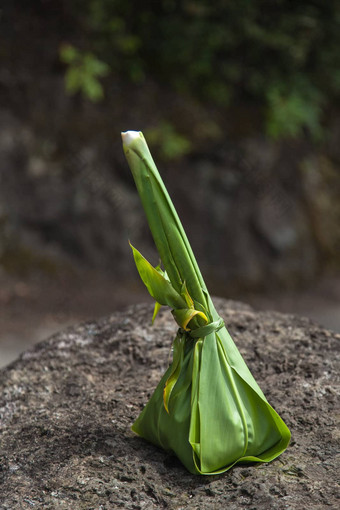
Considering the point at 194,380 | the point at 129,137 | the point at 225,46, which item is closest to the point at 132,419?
the point at 194,380

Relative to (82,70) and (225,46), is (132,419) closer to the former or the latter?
(82,70)

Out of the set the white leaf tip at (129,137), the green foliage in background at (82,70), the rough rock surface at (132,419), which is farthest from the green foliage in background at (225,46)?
the white leaf tip at (129,137)

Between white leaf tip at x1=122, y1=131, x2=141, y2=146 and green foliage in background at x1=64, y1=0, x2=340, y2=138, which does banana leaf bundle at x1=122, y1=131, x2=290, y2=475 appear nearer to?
white leaf tip at x1=122, y1=131, x2=141, y2=146

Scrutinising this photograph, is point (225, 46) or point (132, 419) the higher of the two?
point (225, 46)

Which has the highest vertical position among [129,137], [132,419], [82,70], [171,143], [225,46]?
[225,46]

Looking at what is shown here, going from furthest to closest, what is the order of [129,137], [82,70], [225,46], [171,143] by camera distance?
[225,46], [171,143], [82,70], [129,137]

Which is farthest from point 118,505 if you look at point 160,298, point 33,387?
point 33,387

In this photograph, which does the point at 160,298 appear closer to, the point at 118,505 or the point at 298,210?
the point at 118,505
